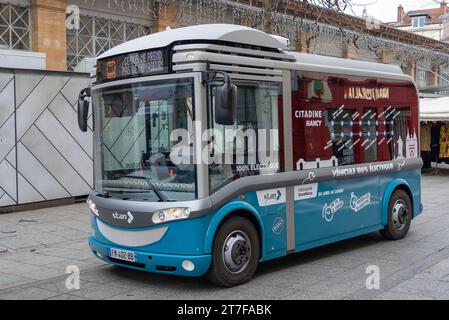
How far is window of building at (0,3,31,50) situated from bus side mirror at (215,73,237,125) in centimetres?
877

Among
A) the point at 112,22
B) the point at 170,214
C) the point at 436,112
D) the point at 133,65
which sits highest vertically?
the point at 112,22

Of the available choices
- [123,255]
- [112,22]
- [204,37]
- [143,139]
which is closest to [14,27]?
[112,22]

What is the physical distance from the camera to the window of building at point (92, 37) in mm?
14078

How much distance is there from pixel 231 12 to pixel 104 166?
11967 millimetres

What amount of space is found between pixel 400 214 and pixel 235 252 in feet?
12.2

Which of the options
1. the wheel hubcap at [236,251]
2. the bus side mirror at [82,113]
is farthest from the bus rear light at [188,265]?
the bus side mirror at [82,113]

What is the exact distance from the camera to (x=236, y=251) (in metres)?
6.16

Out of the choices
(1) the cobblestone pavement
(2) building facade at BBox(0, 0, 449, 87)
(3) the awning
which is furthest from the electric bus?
(3) the awning

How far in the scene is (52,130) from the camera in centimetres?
1204

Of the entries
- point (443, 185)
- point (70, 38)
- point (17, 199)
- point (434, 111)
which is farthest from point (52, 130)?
point (434, 111)

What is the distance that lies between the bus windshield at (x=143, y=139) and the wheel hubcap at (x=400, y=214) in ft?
13.7

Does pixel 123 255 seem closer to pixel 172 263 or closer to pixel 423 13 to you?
pixel 172 263

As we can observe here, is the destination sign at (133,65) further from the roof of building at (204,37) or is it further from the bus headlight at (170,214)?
the bus headlight at (170,214)
